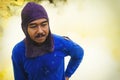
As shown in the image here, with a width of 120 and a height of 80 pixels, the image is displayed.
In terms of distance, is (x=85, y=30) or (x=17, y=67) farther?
(x=85, y=30)

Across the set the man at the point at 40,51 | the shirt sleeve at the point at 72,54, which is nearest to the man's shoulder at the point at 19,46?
the man at the point at 40,51

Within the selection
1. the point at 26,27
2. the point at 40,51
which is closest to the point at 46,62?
the point at 40,51

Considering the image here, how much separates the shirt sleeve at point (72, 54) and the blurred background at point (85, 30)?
40 millimetres

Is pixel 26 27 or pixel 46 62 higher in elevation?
pixel 26 27

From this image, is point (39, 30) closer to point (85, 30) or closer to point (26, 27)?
point (26, 27)

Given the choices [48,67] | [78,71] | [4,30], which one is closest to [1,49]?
[4,30]

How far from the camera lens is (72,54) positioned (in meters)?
1.77

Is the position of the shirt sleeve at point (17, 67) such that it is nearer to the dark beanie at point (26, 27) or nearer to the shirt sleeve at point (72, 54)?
the dark beanie at point (26, 27)

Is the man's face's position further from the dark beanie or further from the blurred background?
Answer: the blurred background

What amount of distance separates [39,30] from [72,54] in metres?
0.20

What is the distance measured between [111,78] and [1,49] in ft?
1.80

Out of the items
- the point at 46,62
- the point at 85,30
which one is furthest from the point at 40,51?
the point at 85,30

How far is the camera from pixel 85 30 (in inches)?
73.4

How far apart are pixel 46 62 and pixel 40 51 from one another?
0.06m
